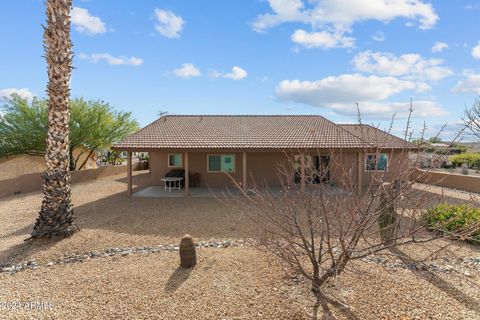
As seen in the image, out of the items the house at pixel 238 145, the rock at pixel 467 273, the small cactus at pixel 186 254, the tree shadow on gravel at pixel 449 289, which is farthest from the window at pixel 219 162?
the rock at pixel 467 273

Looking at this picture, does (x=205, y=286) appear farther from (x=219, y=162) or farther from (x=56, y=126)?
(x=219, y=162)

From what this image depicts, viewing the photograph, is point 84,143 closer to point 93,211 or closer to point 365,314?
point 93,211

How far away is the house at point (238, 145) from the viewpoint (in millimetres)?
14289

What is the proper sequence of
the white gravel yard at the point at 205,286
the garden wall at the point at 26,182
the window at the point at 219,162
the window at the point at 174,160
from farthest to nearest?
the window at the point at 174,160 → the window at the point at 219,162 → the garden wall at the point at 26,182 → the white gravel yard at the point at 205,286

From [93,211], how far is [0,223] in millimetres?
2959

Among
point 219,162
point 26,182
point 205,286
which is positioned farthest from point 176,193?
point 205,286

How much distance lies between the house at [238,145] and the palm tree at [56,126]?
20.2 ft

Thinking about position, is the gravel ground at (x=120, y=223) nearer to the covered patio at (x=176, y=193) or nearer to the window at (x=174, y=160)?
the covered patio at (x=176, y=193)

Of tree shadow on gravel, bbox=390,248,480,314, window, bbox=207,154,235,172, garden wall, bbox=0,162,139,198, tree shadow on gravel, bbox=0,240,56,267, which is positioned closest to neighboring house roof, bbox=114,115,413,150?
window, bbox=207,154,235,172

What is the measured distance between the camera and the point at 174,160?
17719 mm

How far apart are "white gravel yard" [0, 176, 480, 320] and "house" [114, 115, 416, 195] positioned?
22.2 ft

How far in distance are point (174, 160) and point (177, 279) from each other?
42.6 feet

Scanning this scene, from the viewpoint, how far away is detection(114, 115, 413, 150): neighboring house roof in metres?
14.4

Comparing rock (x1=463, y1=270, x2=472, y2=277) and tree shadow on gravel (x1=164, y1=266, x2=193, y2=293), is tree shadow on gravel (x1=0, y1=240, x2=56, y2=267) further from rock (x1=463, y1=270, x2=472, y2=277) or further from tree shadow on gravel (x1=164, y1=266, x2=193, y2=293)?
rock (x1=463, y1=270, x2=472, y2=277)
